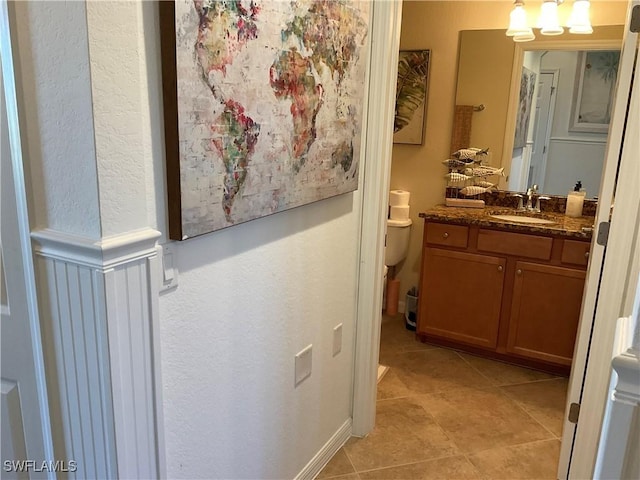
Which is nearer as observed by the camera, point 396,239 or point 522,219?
point 522,219

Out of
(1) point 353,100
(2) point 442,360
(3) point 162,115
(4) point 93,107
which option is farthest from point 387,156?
(2) point 442,360

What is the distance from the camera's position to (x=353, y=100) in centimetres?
183

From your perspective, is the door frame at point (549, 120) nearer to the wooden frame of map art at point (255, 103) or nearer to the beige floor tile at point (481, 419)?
the beige floor tile at point (481, 419)

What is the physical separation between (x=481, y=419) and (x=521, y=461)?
1.05 feet

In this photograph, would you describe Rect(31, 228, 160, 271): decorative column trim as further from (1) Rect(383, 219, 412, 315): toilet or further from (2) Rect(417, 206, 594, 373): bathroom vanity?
(1) Rect(383, 219, 412, 315): toilet

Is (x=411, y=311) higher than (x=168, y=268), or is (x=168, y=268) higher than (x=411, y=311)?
(x=168, y=268)

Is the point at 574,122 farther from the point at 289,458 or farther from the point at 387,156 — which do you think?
the point at 289,458

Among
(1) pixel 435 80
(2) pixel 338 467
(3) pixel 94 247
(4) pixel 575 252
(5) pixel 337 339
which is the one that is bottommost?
(2) pixel 338 467

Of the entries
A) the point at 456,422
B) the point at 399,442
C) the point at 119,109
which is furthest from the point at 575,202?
the point at 119,109

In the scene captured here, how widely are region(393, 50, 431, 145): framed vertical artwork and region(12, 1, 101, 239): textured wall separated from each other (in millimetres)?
2726

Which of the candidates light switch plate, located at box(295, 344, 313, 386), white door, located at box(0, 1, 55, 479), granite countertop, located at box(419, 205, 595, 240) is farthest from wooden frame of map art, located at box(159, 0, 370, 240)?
granite countertop, located at box(419, 205, 595, 240)

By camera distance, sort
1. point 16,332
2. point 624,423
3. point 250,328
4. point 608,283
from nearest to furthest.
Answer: point 624,423, point 16,332, point 250,328, point 608,283

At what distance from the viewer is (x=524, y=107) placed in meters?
3.18

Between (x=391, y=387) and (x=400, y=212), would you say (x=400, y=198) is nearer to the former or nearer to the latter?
(x=400, y=212)
